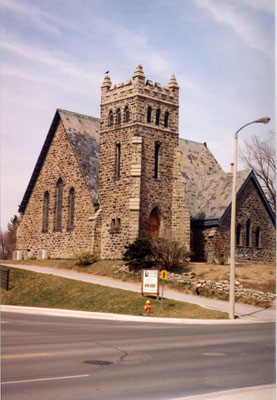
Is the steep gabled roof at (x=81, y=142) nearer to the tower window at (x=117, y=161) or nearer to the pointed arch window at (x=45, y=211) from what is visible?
the pointed arch window at (x=45, y=211)

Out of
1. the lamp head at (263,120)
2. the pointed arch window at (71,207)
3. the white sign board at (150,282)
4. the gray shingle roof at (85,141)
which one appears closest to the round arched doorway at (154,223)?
the gray shingle roof at (85,141)

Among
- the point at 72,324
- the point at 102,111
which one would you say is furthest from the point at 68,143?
the point at 72,324

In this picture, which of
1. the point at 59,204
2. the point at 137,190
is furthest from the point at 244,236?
the point at 59,204

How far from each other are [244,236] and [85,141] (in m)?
14.5

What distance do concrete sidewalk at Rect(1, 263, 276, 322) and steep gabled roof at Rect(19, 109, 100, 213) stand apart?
701 centimetres

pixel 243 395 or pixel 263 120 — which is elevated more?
pixel 263 120

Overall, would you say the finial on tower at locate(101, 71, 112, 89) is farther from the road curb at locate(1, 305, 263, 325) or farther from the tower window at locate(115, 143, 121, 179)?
the road curb at locate(1, 305, 263, 325)

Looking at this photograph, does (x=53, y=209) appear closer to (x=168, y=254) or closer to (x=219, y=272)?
(x=168, y=254)

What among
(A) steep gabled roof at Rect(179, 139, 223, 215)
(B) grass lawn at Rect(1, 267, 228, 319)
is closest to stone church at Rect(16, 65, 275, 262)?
(A) steep gabled roof at Rect(179, 139, 223, 215)

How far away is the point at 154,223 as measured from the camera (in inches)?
1610

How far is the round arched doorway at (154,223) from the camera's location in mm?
40656

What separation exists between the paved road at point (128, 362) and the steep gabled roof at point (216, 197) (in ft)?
74.2

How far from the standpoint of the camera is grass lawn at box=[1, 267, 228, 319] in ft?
88.7

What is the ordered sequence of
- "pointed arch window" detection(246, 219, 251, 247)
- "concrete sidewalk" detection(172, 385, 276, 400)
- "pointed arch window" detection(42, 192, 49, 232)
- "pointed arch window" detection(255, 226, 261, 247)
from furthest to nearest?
1. "pointed arch window" detection(42, 192, 49, 232)
2. "pointed arch window" detection(255, 226, 261, 247)
3. "pointed arch window" detection(246, 219, 251, 247)
4. "concrete sidewalk" detection(172, 385, 276, 400)
